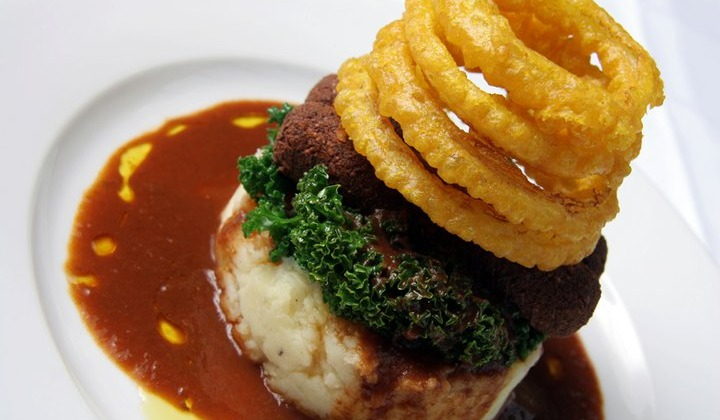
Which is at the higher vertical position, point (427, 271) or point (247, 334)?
point (427, 271)

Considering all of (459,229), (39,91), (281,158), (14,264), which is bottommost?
(14,264)

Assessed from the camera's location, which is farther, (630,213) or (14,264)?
(630,213)

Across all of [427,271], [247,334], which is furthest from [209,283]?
[427,271]

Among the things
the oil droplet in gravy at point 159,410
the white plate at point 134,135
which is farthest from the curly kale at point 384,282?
the white plate at point 134,135

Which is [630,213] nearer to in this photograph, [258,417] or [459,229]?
[459,229]

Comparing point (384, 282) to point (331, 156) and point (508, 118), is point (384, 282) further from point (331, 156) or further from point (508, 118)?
point (508, 118)

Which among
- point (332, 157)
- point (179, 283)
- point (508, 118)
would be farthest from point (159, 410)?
point (508, 118)

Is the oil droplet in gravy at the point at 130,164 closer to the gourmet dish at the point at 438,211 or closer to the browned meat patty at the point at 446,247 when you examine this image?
the gourmet dish at the point at 438,211

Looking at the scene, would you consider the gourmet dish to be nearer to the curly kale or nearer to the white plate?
the curly kale
